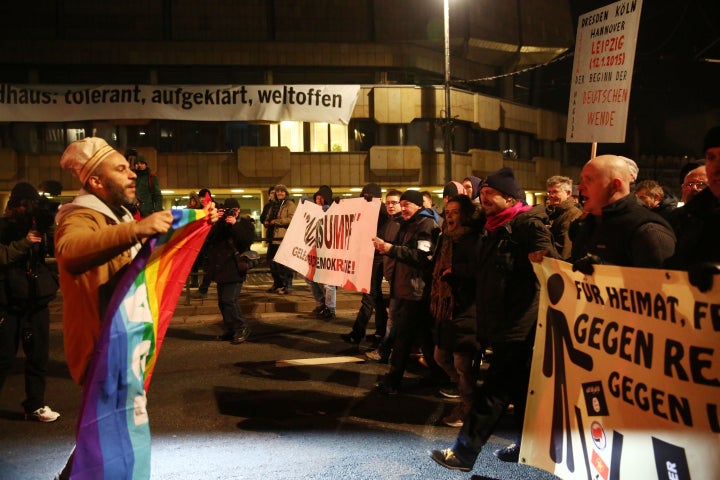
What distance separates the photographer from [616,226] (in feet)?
11.7

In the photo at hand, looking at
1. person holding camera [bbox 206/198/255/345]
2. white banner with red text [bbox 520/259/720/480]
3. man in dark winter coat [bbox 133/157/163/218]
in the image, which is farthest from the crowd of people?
man in dark winter coat [bbox 133/157/163/218]

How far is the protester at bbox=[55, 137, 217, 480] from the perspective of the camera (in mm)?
2812

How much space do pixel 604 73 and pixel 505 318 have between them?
375cm

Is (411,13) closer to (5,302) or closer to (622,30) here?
(622,30)

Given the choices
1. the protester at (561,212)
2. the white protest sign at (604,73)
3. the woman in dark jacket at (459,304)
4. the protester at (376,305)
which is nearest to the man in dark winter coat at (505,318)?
the woman in dark jacket at (459,304)

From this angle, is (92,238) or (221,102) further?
(221,102)

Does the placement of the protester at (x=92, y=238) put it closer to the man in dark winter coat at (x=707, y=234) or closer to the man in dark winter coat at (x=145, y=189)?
the man in dark winter coat at (x=707, y=234)

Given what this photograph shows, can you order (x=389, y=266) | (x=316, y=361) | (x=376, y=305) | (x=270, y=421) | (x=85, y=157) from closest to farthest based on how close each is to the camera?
(x=85, y=157) < (x=270, y=421) < (x=389, y=266) < (x=316, y=361) < (x=376, y=305)

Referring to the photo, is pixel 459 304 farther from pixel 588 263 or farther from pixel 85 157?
pixel 85 157

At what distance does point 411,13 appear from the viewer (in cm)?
3177

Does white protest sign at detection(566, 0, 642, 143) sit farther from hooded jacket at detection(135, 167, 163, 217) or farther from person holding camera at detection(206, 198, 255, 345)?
hooded jacket at detection(135, 167, 163, 217)

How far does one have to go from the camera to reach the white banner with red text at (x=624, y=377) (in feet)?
8.55

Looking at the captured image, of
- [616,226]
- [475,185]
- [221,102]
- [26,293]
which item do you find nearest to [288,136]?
[221,102]

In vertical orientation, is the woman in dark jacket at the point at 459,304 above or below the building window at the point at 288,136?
below
